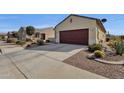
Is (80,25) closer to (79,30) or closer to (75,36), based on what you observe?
(79,30)

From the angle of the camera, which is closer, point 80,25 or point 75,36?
point 80,25

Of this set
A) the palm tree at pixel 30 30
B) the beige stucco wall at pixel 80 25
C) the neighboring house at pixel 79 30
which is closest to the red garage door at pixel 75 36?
the neighboring house at pixel 79 30

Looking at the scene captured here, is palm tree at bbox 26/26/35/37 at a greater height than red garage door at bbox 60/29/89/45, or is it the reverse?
palm tree at bbox 26/26/35/37

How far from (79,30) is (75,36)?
0.98 m

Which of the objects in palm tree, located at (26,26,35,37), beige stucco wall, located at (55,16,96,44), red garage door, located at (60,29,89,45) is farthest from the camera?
palm tree, located at (26,26,35,37)

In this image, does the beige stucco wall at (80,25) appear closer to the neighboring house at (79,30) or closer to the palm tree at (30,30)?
the neighboring house at (79,30)

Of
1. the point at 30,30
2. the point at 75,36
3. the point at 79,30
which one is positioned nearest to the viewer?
the point at 79,30

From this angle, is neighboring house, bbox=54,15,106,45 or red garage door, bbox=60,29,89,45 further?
red garage door, bbox=60,29,89,45

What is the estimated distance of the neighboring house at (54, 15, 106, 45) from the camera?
18.1 metres

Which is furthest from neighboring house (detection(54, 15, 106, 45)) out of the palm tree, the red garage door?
the palm tree

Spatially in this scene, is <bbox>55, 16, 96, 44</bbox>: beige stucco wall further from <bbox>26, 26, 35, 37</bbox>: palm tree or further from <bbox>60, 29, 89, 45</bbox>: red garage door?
<bbox>26, 26, 35, 37</bbox>: palm tree

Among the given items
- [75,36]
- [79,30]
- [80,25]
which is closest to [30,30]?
[75,36]

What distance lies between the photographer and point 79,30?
19641mm
